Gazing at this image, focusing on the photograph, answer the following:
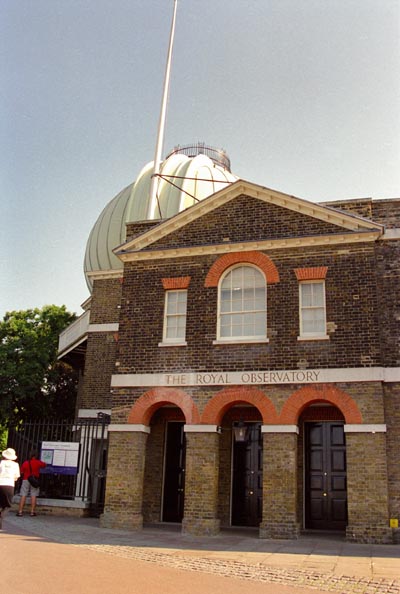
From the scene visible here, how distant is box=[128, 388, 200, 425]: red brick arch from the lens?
15.4m

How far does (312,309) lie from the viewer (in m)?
15.2

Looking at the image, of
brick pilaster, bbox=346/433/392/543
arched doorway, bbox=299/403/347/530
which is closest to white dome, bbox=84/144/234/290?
arched doorway, bbox=299/403/347/530

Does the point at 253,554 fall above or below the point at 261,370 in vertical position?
below

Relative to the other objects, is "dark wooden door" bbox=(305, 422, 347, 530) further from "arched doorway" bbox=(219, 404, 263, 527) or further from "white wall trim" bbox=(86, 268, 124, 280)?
"white wall trim" bbox=(86, 268, 124, 280)

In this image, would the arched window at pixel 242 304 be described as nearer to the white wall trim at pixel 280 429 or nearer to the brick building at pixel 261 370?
the brick building at pixel 261 370

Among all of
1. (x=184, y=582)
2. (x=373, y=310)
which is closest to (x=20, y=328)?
(x=373, y=310)

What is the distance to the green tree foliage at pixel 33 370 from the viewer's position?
1167 inches

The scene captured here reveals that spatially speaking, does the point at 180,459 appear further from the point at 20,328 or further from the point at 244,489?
the point at 20,328

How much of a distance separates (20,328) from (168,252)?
18.1 metres

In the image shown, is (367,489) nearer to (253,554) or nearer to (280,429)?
(280,429)

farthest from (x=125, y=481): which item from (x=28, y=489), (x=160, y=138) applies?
(x=160, y=138)

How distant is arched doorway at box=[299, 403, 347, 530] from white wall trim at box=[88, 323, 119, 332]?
908 centimetres

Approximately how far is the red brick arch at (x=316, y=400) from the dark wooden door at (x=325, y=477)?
2246 mm

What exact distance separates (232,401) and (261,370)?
3.44 ft
